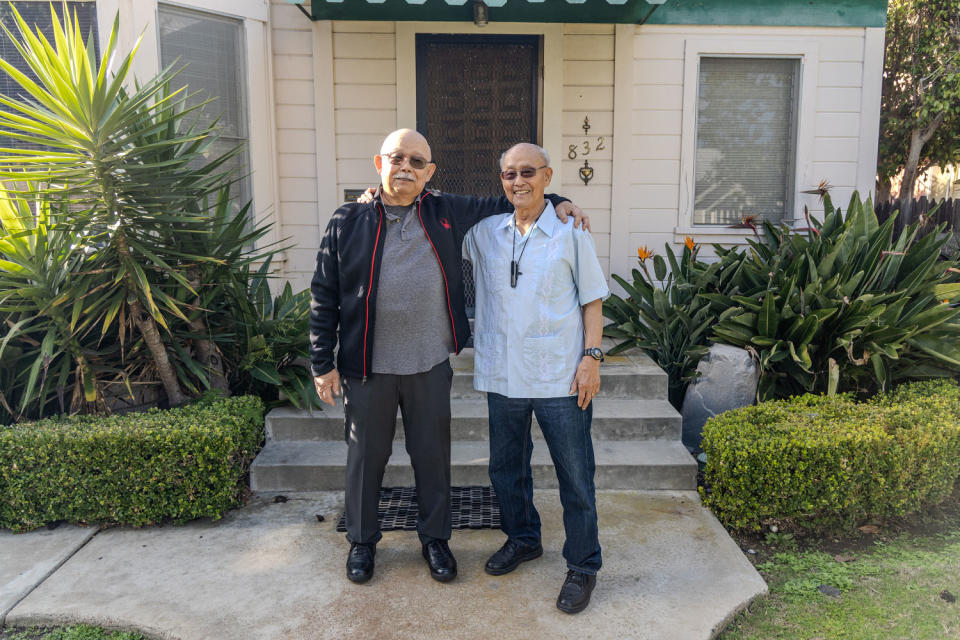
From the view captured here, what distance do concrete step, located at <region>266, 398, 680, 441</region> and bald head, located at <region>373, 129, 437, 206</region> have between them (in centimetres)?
181

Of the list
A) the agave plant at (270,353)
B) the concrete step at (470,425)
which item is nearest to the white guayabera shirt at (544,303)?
the concrete step at (470,425)

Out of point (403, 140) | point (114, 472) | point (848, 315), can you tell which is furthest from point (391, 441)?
point (848, 315)

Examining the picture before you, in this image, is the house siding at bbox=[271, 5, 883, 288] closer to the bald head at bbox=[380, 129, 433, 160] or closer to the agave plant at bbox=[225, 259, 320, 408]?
the agave plant at bbox=[225, 259, 320, 408]

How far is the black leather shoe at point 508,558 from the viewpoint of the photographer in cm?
311

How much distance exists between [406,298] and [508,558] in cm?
123

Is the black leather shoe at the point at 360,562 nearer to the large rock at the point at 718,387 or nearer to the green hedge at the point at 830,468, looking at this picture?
the green hedge at the point at 830,468

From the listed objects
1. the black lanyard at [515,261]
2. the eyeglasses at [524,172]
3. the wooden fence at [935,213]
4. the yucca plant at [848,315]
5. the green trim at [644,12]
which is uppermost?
the green trim at [644,12]

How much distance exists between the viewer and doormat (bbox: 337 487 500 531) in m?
3.58

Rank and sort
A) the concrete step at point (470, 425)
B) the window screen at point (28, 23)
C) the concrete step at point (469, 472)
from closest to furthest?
the concrete step at point (469, 472), the concrete step at point (470, 425), the window screen at point (28, 23)

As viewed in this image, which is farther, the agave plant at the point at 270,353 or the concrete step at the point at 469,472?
the agave plant at the point at 270,353

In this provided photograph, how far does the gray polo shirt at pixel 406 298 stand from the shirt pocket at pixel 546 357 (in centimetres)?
44

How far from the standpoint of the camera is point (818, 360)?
457 cm

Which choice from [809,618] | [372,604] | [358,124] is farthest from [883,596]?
[358,124]

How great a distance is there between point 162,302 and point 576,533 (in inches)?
103
